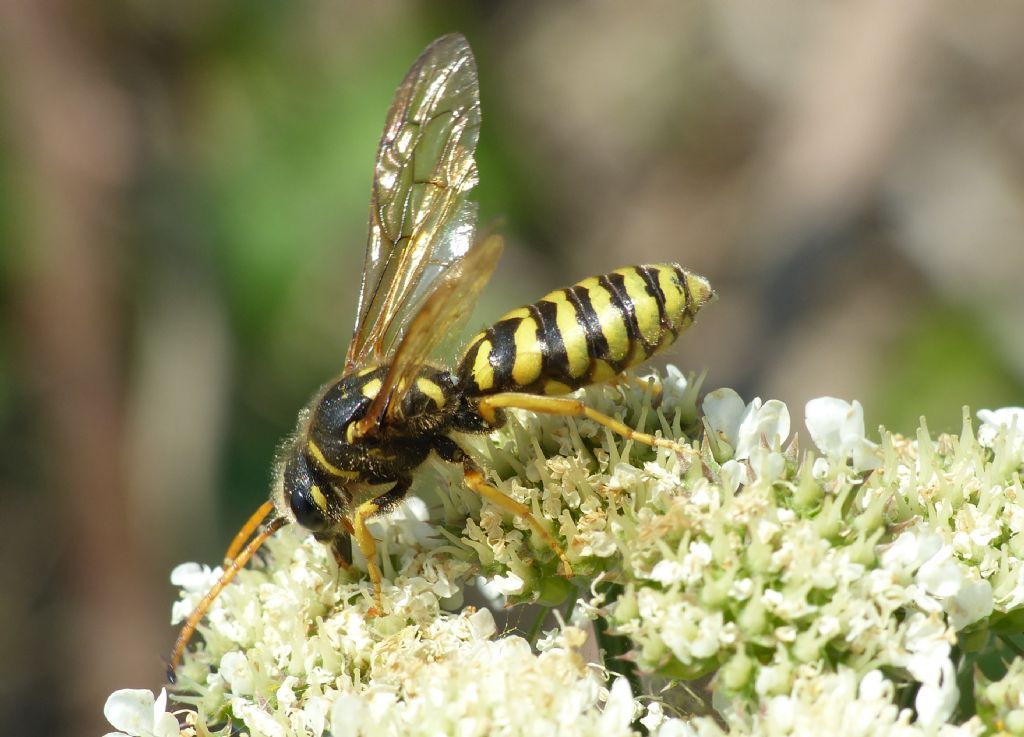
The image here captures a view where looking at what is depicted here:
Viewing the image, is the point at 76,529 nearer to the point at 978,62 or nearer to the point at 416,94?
the point at 416,94

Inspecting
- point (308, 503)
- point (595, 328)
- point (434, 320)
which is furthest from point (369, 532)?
point (595, 328)

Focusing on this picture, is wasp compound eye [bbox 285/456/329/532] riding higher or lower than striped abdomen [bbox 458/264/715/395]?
lower

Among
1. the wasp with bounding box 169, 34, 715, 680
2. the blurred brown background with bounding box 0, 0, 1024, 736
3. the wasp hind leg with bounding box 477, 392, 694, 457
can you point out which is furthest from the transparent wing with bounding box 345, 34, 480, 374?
the blurred brown background with bounding box 0, 0, 1024, 736

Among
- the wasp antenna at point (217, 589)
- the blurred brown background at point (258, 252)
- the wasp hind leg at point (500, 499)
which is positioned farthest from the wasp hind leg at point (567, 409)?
the blurred brown background at point (258, 252)

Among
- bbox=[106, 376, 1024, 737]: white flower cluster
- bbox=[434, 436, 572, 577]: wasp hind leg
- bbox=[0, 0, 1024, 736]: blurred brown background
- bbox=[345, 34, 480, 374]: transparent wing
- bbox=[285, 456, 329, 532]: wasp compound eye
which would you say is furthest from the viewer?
bbox=[0, 0, 1024, 736]: blurred brown background

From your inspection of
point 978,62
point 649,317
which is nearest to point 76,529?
point 649,317

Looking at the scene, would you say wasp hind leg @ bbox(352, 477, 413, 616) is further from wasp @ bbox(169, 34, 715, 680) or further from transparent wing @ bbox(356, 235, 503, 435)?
transparent wing @ bbox(356, 235, 503, 435)

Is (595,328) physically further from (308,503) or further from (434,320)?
(308,503)
